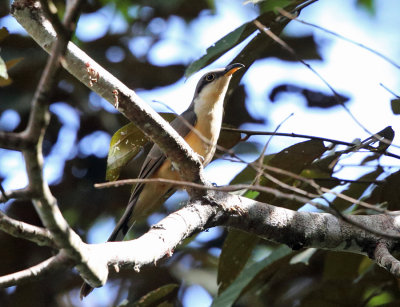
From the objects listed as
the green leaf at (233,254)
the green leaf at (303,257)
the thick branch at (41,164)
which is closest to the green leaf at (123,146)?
the green leaf at (233,254)

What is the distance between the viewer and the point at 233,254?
152 inches

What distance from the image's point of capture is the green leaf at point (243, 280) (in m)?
3.85

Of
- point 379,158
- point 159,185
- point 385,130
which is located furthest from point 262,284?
point 385,130

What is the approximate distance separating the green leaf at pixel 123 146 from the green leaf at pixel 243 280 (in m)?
1.05

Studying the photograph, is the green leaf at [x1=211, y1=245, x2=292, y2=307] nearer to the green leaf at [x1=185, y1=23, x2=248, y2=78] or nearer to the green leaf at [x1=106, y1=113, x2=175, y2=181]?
the green leaf at [x1=106, y1=113, x2=175, y2=181]

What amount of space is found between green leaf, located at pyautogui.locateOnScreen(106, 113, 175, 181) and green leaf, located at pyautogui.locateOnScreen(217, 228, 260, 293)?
79cm

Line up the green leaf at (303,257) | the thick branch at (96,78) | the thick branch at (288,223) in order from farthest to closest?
the green leaf at (303,257) → the thick branch at (288,223) → the thick branch at (96,78)

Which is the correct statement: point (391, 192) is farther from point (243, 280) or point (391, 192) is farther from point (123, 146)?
point (123, 146)

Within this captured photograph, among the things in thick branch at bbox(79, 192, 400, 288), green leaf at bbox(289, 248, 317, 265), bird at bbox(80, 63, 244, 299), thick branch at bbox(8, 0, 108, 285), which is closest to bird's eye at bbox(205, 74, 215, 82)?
bird at bbox(80, 63, 244, 299)

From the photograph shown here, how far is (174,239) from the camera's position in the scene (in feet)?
8.69

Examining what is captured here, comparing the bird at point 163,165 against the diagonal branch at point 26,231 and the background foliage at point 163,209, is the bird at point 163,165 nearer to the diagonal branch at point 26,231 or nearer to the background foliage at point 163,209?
the background foliage at point 163,209

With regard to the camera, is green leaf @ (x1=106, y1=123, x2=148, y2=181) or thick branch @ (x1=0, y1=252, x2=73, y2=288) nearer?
thick branch @ (x1=0, y1=252, x2=73, y2=288)

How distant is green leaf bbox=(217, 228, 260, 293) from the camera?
383cm

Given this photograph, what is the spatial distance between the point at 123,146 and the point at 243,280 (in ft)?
3.92
